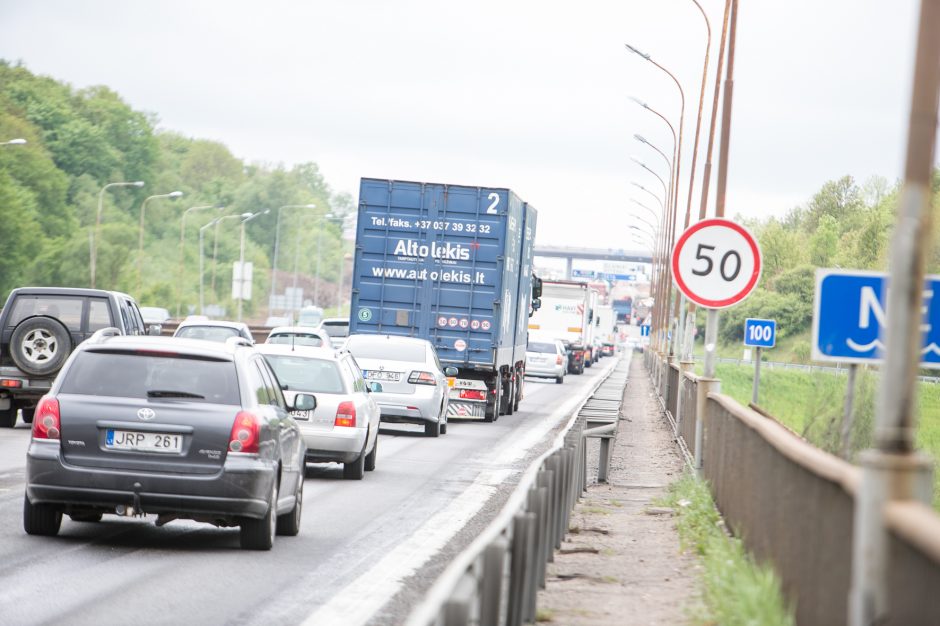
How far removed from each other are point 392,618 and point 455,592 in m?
3.83

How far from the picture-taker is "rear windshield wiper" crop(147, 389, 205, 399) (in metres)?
12.0

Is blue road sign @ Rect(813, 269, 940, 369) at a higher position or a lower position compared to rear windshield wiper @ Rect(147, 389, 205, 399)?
higher

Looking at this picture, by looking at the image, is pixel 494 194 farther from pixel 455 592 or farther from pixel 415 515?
pixel 455 592

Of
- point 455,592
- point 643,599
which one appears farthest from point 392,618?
point 455,592

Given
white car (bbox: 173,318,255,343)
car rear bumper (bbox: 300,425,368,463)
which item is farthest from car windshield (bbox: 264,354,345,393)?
white car (bbox: 173,318,255,343)

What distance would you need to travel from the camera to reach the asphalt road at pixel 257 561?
9555mm

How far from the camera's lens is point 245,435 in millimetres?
11844

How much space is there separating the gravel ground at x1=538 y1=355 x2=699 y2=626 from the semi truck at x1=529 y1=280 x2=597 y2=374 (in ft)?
160

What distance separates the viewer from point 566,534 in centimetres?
1393

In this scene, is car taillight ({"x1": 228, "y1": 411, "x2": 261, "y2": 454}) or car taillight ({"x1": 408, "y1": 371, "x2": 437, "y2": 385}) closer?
car taillight ({"x1": 228, "y1": 411, "x2": 261, "y2": 454})

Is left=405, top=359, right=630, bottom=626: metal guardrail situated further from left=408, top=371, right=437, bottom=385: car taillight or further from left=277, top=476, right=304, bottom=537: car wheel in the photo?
left=408, top=371, right=437, bottom=385: car taillight

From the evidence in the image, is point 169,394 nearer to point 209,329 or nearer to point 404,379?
point 404,379

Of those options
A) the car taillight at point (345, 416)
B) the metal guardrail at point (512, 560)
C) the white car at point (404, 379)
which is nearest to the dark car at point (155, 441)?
the metal guardrail at point (512, 560)

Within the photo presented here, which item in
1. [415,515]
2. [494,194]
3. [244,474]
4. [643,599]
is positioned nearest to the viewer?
[643,599]
